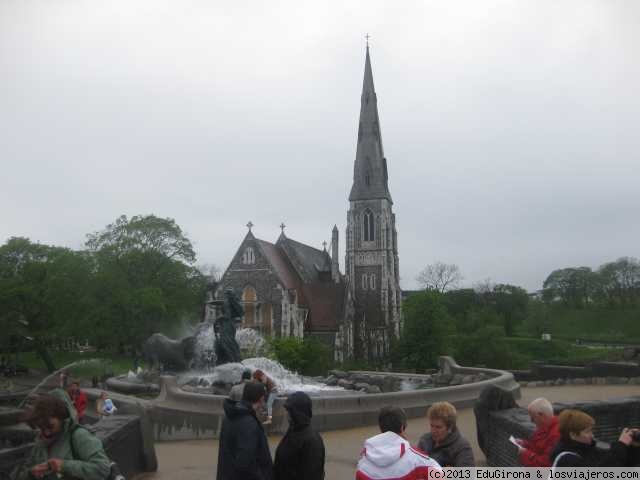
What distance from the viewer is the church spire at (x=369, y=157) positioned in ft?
188

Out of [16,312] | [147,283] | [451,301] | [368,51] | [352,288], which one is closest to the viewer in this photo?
[16,312]

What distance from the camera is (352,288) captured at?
5644 centimetres

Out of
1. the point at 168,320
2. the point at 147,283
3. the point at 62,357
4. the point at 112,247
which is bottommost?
the point at 62,357

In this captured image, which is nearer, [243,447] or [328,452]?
[243,447]

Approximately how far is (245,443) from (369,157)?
180 ft

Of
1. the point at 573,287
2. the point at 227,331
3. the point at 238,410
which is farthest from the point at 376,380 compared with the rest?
the point at 573,287

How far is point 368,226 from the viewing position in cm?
5734

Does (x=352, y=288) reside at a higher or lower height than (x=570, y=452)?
higher

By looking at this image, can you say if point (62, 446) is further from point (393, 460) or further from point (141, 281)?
point (141, 281)

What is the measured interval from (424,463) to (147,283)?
4422 centimetres

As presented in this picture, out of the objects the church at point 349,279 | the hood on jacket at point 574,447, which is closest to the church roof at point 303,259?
the church at point 349,279

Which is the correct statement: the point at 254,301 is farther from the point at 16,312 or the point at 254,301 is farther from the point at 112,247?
the point at 16,312

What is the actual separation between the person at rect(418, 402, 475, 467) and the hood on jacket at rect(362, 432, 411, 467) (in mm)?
566

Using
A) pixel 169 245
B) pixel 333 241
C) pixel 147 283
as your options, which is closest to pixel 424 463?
pixel 147 283
